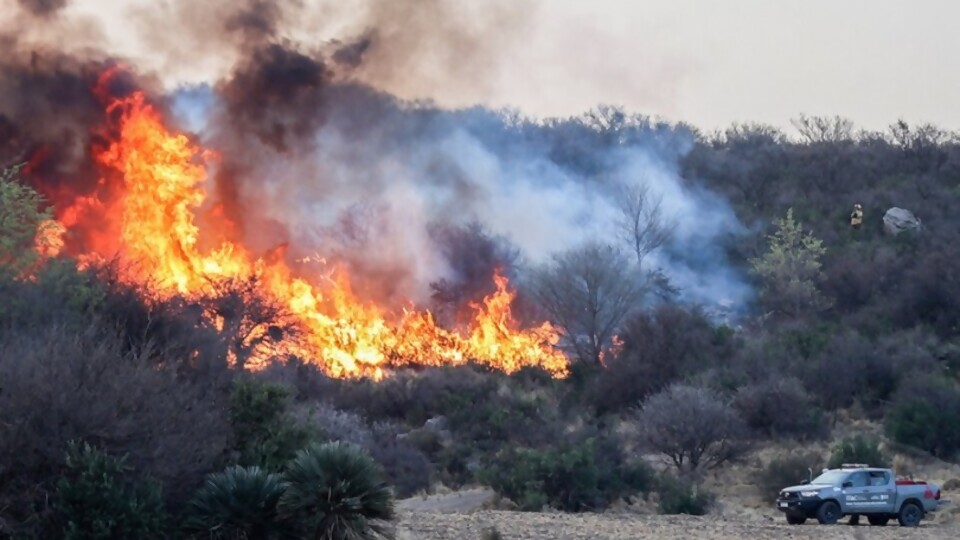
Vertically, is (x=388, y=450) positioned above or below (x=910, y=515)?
above

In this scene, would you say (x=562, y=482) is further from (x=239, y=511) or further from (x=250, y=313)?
(x=250, y=313)

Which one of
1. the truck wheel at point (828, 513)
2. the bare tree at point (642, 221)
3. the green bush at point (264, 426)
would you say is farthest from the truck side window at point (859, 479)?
the bare tree at point (642, 221)

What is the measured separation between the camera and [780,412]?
4259 cm

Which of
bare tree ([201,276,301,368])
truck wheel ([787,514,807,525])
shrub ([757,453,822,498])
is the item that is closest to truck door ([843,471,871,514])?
truck wheel ([787,514,807,525])

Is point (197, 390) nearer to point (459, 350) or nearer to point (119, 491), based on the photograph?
point (119, 491)

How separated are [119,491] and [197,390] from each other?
11.0 ft

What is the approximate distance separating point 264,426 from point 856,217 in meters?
59.2

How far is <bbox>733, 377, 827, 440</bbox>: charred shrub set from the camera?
42281 millimetres

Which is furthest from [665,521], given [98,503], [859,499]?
[98,503]

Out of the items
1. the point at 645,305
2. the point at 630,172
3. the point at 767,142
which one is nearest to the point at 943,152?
the point at 767,142

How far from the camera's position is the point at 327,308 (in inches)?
1980

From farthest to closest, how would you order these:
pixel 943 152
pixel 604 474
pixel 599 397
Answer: pixel 943 152 < pixel 599 397 < pixel 604 474

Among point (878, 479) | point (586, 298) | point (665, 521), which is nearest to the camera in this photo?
point (665, 521)

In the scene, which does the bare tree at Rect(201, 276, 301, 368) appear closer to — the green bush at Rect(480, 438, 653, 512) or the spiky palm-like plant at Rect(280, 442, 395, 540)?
the green bush at Rect(480, 438, 653, 512)
